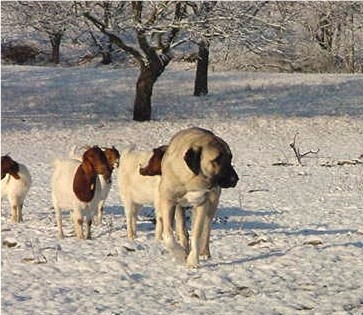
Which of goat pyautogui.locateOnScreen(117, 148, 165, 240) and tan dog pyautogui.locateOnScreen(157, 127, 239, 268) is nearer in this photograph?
tan dog pyautogui.locateOnScreen(157, 127, 239, 268)

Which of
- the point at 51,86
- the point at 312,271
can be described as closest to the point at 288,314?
the point at 312,271

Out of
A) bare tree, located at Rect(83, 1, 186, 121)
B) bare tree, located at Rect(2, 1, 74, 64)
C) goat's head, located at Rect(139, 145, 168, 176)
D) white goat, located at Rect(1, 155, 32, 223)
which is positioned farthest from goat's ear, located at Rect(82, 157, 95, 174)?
bare tree, located at Rect(2, 1, 74, 64)

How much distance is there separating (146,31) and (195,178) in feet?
59.8

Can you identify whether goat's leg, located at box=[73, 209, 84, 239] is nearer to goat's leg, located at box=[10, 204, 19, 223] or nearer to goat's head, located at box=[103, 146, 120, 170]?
goat's head, located at box=[103, 146, 120, 170]

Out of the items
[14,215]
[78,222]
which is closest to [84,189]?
[78,222]

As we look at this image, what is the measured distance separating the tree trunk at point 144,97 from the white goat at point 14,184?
15.8m

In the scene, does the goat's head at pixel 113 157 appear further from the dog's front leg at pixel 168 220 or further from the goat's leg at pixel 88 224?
the dog's front leg at pixel 168 220

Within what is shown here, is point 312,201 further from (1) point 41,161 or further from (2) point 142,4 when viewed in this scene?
(2) point 142,4

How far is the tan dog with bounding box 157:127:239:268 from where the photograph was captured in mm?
7816

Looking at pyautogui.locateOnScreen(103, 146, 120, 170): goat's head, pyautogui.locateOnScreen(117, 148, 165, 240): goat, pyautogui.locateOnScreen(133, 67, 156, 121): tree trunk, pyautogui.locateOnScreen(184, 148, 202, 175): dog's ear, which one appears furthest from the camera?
pyautogui.locateOnScreen(133, 67, 156, 121): tree trunk

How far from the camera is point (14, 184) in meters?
11.4

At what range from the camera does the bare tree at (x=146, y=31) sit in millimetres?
25719

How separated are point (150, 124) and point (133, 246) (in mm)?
17408

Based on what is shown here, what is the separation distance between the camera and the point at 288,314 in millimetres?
6844
